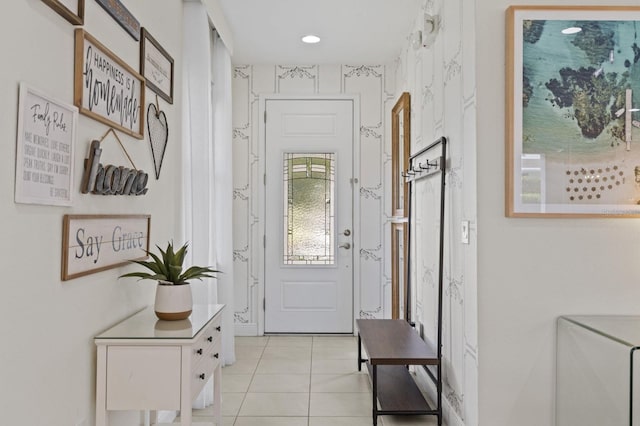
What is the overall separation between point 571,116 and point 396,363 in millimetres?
1472

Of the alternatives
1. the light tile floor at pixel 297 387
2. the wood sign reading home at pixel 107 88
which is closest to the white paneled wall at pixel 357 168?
the light tile floor at pixel 297 387

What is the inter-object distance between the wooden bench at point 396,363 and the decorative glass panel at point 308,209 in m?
1.36

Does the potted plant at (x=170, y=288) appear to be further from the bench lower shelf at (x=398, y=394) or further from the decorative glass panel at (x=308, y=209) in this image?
the decorative glass panel at (x=308, y=209)

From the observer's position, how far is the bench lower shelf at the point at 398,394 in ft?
8.82

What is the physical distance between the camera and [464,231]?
2.40 meters

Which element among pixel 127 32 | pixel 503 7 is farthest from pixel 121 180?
pixel 503 7

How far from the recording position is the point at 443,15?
9.33 feet

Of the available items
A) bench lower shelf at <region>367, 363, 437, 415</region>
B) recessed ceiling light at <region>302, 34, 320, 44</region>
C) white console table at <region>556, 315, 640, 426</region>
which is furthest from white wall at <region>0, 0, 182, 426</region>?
recessed ceiling light at <region>302, 34, 320, 44</region>

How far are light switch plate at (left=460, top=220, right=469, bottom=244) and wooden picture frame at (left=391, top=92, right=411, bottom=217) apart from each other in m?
1.42

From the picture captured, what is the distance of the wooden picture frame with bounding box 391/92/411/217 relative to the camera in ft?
12.9

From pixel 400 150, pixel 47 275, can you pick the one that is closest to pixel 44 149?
pixel 47 275

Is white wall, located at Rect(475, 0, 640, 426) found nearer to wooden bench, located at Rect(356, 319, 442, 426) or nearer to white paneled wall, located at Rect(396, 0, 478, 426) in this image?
white paneled wall, located at Rect(396, 0, 478, 426)

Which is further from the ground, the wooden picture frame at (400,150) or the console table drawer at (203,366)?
the wooden picture frame at (400,150)

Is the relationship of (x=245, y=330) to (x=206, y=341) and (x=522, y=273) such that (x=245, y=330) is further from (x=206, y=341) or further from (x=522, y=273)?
(x=522, y=273)
